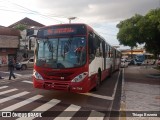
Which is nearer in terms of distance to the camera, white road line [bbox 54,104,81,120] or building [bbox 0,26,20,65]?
white road line [bbox 54,104,81,120]

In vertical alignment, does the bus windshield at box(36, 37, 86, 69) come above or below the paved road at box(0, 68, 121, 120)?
above

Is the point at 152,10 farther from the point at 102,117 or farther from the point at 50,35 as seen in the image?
the point at 102,117

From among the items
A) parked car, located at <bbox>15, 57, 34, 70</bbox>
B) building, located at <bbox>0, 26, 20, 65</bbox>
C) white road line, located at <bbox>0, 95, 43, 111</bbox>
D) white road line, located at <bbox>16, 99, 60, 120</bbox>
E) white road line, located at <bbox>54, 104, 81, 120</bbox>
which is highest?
building, located at <bbox>0, 26, 20, 65</bbox>

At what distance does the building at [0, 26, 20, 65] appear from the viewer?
133 ft

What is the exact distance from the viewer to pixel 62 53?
1020cm

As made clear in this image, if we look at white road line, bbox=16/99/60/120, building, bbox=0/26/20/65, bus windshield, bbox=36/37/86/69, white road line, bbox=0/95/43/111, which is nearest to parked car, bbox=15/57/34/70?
building, bbox=0/26/20/65

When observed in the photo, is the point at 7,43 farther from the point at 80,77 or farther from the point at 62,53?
the point at 80,77

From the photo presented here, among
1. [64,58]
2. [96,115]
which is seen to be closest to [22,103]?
[64,58]

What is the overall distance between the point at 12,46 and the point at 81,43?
1347 inches

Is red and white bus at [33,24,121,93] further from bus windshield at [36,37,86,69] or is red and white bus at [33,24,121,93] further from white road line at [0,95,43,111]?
white road line at [0,95,43,111]

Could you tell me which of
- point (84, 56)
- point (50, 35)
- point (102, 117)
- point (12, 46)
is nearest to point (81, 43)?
point (84, 56)

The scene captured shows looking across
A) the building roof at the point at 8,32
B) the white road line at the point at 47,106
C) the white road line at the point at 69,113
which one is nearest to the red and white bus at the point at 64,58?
the white road line at the point at 47,106

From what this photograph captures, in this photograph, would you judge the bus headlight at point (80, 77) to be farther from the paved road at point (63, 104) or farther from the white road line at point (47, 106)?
the white road line at point (47, 106)

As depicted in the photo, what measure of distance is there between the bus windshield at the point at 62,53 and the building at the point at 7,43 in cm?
3139
